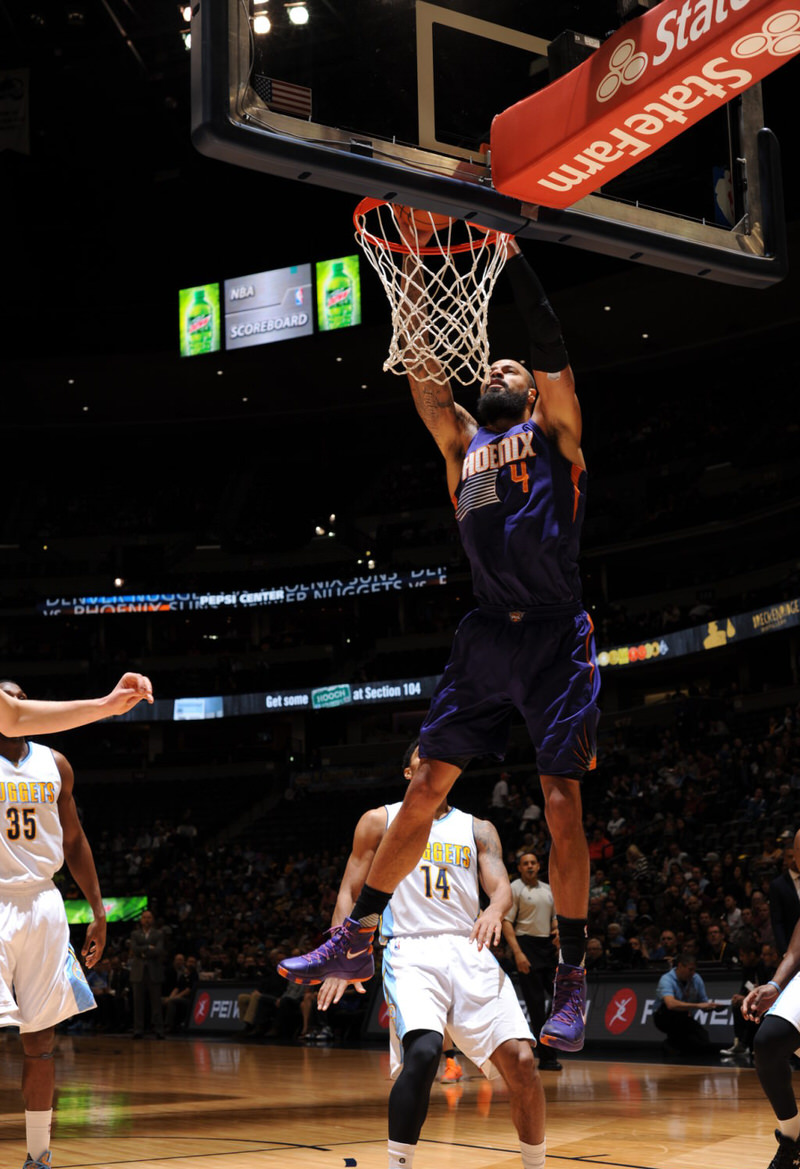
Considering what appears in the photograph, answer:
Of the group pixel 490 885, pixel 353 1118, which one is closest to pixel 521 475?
pixel 490 885

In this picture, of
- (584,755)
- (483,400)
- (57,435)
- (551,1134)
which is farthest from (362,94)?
(57,435)

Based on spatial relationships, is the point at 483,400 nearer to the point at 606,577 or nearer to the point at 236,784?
the point at 606,577

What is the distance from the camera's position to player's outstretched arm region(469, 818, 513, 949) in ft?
19.4

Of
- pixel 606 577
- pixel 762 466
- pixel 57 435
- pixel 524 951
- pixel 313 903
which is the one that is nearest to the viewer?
pixel 524 951

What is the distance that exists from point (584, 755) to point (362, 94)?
246 cm

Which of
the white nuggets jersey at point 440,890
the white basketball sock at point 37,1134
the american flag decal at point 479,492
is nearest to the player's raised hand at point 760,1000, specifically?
the white nuggets jersey at point 440,890

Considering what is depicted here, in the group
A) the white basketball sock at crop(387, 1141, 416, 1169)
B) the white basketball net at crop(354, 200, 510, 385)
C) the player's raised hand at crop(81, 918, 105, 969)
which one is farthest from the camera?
the player's raised hand at crop(81, 918, 105, 969)

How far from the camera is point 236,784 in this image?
33.8 metres

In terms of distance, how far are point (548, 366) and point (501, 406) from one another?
438mm

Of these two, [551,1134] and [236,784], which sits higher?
[236,784]

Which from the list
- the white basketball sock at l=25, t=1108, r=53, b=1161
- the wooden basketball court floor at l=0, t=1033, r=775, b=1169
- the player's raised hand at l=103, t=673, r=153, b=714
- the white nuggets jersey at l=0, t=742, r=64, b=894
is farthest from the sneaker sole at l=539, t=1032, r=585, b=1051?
the white nuggets jersey at l=0, t=742, r=64, b=894

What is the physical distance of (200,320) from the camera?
29.7 meters

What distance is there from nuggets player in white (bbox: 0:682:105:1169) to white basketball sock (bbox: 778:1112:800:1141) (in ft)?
10.8

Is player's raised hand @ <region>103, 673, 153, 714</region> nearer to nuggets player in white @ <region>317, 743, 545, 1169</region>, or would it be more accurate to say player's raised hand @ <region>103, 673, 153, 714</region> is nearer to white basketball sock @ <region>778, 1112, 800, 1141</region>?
nuggets player in white @ <region>317, 743, 545, 1169</region>
